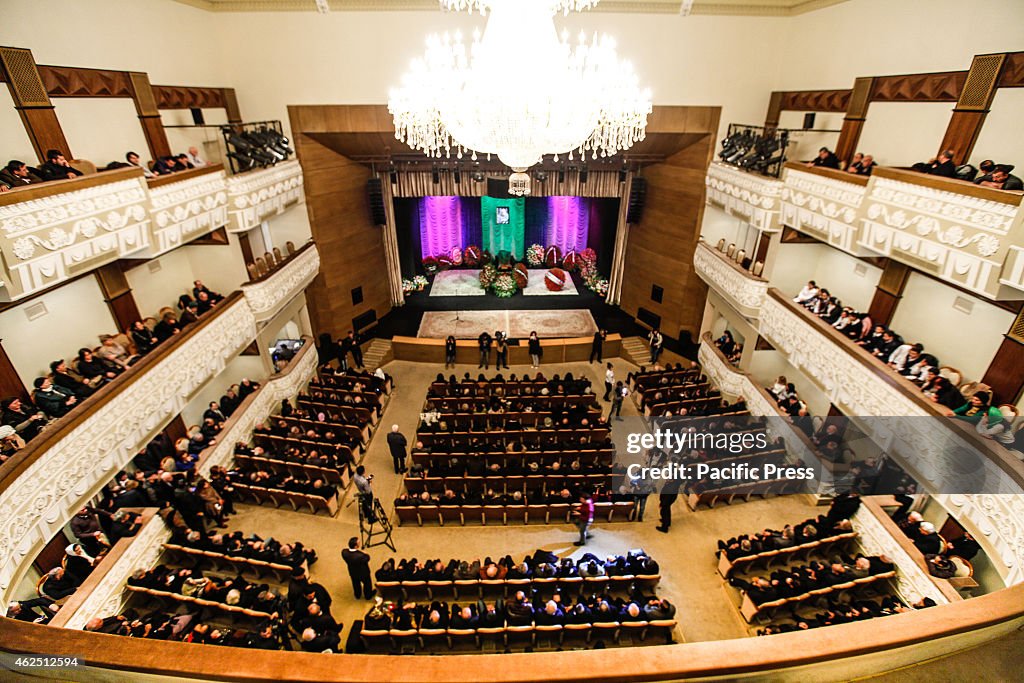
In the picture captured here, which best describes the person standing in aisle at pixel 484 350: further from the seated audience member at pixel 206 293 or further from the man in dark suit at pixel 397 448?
the seated audience member at pixel 206 293

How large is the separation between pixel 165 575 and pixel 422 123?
7.06 meters

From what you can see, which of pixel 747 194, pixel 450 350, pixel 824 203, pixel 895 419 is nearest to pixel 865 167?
pixel 824 203

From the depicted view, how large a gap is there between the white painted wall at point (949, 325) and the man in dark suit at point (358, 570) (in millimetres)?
9683

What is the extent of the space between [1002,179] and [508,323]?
12259 mm

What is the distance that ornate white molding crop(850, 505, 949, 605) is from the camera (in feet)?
20.3

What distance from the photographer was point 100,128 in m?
8.43

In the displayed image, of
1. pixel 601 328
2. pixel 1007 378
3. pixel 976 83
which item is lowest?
Answer: pixel 601 328

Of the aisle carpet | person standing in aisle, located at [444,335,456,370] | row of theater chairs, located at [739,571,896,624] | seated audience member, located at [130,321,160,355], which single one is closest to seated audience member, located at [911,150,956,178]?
row of theater chairs, located at [739,571,896,624]

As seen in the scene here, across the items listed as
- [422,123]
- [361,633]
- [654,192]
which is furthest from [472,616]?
[654,192]

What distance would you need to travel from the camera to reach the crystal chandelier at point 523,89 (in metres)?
Answer: 4.75

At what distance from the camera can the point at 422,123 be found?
557cm

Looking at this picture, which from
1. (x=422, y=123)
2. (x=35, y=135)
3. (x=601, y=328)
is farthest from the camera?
(x=601, y=328)

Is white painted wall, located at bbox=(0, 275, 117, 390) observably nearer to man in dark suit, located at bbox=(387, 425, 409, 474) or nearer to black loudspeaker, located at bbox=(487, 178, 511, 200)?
man in dark suit, located at bbox=(387, 425, 409, 474)

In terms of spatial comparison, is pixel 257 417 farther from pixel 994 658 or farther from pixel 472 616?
pixel 994 658
